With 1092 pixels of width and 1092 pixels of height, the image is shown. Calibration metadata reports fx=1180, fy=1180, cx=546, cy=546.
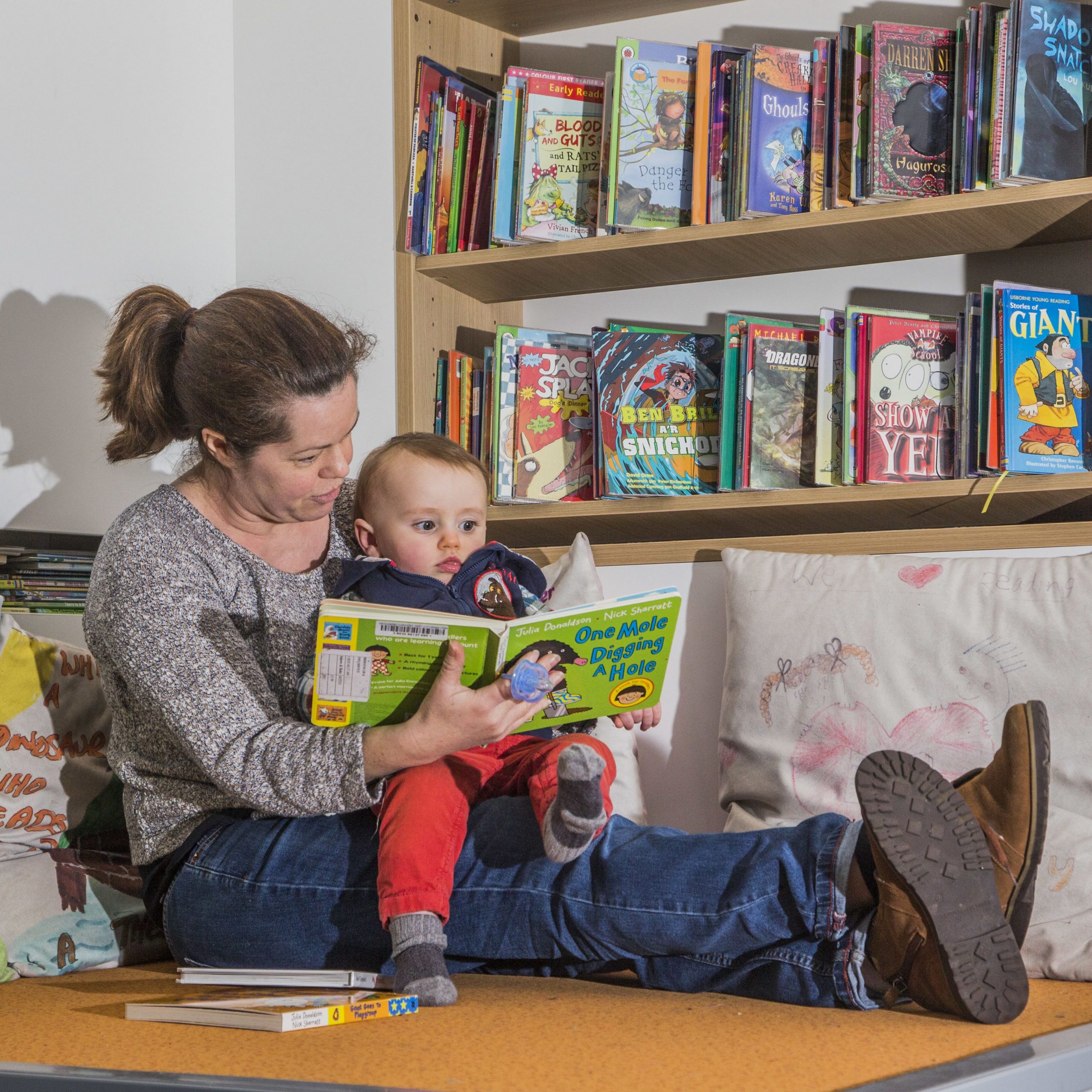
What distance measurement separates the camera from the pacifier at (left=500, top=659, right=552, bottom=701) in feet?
3.81

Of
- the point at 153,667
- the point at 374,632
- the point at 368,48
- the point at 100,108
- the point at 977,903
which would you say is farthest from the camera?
the point at 368,48

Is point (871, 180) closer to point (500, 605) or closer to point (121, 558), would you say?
point (500, 605)

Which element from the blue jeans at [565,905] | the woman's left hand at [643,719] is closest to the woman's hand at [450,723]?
the blue jeans at [565,905]

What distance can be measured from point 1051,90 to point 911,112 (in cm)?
21

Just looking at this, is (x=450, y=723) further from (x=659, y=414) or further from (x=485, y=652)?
(x=659, y=414)

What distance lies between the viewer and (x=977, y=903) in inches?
40.3

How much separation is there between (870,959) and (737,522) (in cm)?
112

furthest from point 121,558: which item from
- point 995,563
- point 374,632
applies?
point 995,563

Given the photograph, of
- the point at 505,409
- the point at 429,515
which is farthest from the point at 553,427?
the point at 429,515

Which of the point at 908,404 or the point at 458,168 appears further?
the point at 458,168

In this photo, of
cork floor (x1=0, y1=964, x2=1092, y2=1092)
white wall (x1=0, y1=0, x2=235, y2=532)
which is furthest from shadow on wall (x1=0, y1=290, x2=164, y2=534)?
cork floor (x1=0, y1=964, x2=1092, y2=1092)

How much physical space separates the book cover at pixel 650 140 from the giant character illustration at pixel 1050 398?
0.63m

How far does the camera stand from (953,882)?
1.02 m

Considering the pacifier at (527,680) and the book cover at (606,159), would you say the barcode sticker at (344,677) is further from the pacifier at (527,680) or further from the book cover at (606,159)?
the book cover at (606,159)
